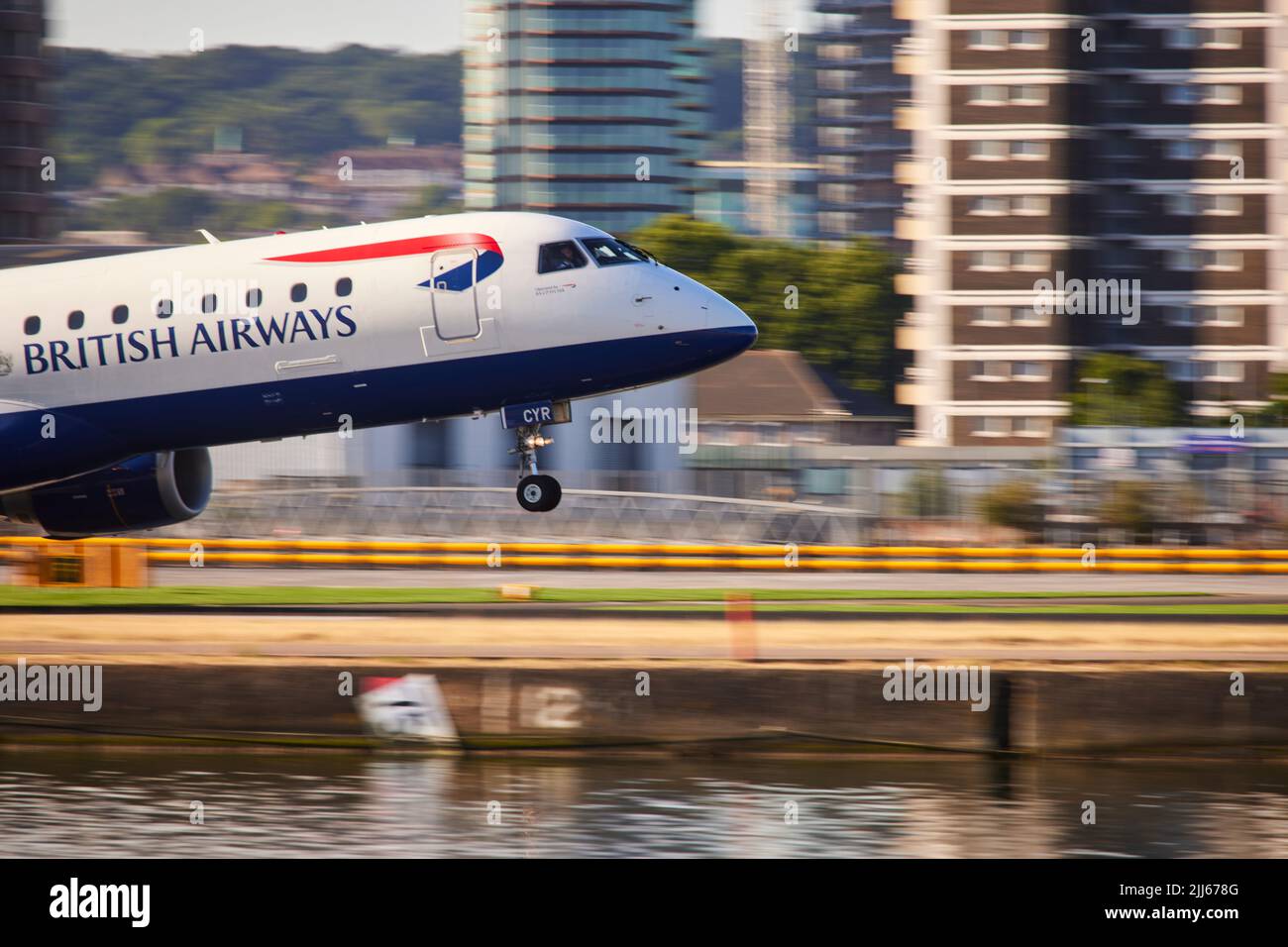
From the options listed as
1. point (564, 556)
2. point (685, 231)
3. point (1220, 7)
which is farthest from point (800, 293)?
point (564, 556)

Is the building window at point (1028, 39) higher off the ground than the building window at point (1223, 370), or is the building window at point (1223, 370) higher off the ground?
the building window at point (1028, 39)

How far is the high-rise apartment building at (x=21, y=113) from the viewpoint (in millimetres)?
126188

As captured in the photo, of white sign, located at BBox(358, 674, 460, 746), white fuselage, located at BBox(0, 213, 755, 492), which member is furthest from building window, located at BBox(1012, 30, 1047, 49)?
white sign, located at BBox(358, 674, 460, 746)

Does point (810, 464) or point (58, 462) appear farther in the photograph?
point (810, 464)

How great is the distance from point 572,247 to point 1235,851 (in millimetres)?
15438

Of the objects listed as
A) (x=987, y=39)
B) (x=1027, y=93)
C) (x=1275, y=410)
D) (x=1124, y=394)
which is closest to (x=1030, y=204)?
(x=1027, y=93)

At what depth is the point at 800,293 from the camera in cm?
16675

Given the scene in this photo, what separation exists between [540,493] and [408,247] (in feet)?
16.9

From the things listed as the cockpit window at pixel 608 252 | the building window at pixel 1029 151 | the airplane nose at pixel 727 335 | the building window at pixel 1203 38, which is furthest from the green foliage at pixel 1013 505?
Answer: the building window at pixel 1203 38

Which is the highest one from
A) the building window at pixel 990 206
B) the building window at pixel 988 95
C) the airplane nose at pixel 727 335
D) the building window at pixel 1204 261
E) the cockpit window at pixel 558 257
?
the building window at pixel 988 95

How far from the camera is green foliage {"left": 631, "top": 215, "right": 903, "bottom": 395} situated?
6358 inches

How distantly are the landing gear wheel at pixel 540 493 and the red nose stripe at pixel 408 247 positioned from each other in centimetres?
431

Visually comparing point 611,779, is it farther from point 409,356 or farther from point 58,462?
point 58,462

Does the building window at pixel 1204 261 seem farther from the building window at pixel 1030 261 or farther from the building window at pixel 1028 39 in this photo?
the building window at pixel 1028 39
